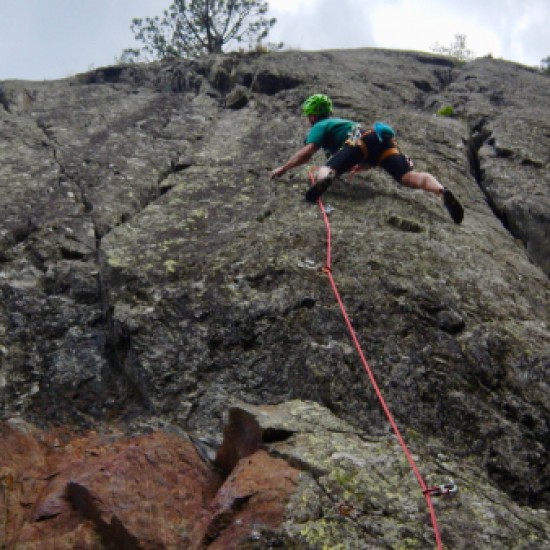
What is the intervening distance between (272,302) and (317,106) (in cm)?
444

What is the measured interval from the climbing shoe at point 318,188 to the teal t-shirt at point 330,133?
1.04 metres

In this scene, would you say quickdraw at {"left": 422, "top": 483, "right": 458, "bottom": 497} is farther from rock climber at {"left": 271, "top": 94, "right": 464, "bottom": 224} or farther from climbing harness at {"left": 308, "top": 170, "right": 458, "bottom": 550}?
rock climber at {"left": 271, "top": 94, "right": 464, "bottom": 224}

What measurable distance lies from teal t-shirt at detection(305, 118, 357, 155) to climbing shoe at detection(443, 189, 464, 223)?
168 centimetres

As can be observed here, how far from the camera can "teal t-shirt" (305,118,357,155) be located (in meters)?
9.05

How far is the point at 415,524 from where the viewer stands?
4266 mm

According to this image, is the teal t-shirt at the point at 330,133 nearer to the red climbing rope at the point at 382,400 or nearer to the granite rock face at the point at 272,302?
the granite rock face at the point at 272,302

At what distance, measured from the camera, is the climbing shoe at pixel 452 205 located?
322 inches

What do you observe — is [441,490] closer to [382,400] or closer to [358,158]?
[382,400]

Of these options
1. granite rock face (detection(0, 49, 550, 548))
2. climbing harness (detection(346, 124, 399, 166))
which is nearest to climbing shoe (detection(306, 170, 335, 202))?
granite rock face (detection(0, 49, 550, 548))

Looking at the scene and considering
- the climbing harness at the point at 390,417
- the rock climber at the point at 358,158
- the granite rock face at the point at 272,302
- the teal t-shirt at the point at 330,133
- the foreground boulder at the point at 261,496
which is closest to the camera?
the foreground boulder at the point at 261,496

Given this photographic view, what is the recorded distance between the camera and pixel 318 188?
811 cm

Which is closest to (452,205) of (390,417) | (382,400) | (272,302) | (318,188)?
(318,188)

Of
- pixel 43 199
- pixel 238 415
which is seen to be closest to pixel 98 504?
pixel 238 415

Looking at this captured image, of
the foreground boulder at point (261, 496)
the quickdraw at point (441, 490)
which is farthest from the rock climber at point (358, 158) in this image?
the quickdraw at point (441, 490)
